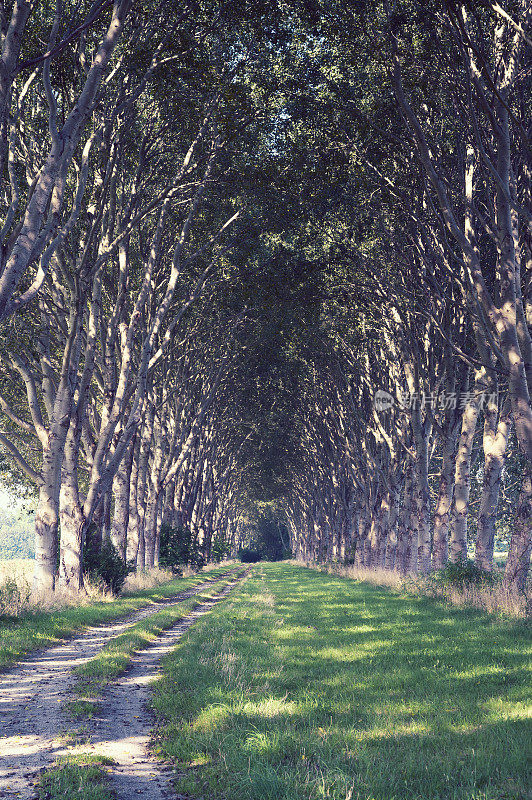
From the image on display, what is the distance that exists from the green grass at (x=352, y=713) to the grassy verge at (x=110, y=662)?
0.80m

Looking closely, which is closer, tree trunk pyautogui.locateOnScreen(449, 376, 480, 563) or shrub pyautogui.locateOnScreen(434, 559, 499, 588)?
shrub pyautogui.locateOnScreen(434, 559, 499, 588)

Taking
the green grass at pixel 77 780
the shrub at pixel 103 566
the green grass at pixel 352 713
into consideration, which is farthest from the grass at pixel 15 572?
the green grass at pixel 77 780

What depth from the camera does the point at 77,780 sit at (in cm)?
481

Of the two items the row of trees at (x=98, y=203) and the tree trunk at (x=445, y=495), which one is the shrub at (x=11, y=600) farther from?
the tree trunk at (x=445, y=495)

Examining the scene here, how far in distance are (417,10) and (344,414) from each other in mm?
Answer: 23749

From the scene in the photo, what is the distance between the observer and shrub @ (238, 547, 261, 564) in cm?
10812

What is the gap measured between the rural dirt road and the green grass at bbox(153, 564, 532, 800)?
271 mm

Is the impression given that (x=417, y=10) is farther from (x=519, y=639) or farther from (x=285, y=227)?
(x=519, y=639)

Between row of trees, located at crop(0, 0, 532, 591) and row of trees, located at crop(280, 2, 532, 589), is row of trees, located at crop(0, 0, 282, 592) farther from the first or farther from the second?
row of trees, located at crop(280, 2, 532, 589)

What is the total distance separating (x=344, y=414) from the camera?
33938 millimetres

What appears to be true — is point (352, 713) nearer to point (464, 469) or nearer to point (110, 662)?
point (110, 662)

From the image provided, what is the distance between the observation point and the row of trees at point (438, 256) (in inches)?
464

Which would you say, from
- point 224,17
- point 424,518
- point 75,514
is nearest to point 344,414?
point 424,518

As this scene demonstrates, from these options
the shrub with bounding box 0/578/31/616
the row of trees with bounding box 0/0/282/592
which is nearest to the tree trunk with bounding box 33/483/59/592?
the row of trees with bounding box 0/0/282/592
